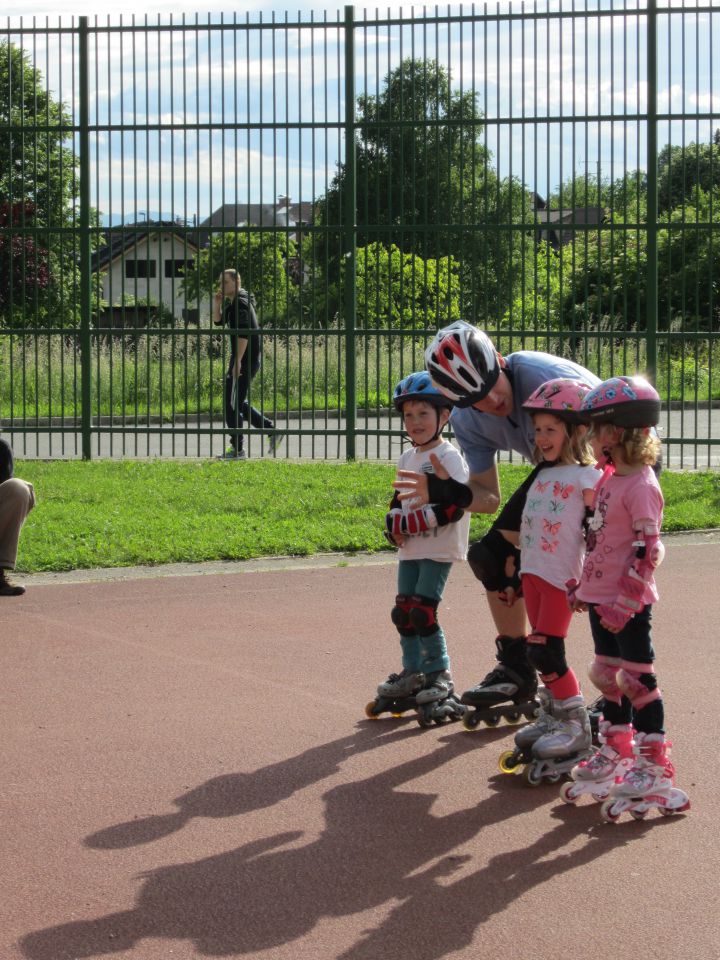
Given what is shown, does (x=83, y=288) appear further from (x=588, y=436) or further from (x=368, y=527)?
(x=588, y=436)

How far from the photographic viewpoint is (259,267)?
13.8 m

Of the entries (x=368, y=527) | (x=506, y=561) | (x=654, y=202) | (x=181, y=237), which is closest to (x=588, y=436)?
(x=506, y=561)

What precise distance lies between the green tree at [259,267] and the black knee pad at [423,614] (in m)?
8.17

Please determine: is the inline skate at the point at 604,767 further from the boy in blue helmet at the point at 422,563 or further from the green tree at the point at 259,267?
the green tree at the point at 259,267

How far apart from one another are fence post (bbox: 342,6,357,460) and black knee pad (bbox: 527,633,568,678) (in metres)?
Result: 8.84

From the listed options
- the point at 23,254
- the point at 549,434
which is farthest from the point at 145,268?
the point at 549,434

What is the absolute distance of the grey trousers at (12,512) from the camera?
8195 millimetres

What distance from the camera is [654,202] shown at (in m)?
13.1

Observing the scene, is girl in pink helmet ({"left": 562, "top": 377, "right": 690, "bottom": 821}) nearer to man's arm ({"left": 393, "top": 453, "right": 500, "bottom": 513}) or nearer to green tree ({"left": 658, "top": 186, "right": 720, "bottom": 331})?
man's arm ({"left": 393, "top": 453, "right": 500, "bottom": 513})

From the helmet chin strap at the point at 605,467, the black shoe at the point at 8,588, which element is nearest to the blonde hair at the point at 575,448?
the helmet chin strap at the point at 605,467

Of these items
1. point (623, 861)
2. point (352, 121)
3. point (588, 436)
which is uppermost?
point (352, 121)

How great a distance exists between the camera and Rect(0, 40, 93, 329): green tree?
545 inches

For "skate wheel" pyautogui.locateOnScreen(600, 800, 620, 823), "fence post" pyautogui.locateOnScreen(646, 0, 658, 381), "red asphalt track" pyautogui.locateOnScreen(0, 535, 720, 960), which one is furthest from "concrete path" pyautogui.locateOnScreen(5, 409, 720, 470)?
"skate wheel" pyautogui.locateOnScreen(600, 800, 620, 823)

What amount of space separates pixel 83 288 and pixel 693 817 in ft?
35.8
